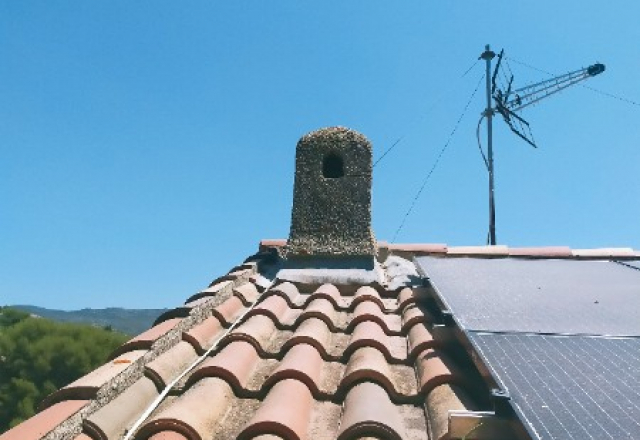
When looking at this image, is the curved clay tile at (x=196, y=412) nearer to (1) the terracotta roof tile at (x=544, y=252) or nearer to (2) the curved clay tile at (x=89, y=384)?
(2) the curved clay tile at (x=89, y=384)

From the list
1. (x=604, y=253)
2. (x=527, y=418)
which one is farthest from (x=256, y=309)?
(x=604, y=253)

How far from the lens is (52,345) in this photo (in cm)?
2442

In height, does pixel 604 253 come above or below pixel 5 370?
above

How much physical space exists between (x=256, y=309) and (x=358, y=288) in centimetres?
94

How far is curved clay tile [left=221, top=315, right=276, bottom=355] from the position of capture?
10.5 ft

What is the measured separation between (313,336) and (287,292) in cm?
107

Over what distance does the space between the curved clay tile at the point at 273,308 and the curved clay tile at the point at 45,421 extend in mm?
1338

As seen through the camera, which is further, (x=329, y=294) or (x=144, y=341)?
(x=329, y=294)

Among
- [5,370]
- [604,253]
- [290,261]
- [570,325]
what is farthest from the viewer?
[5,370]

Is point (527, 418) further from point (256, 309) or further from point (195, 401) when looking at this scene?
point (256, 309)

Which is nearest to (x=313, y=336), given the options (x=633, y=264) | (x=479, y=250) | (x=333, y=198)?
(x=333, y=198)

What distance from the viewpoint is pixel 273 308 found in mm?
3768

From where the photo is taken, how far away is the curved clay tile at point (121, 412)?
7.65ft

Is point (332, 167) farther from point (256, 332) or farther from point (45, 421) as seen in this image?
point (45, 421)
